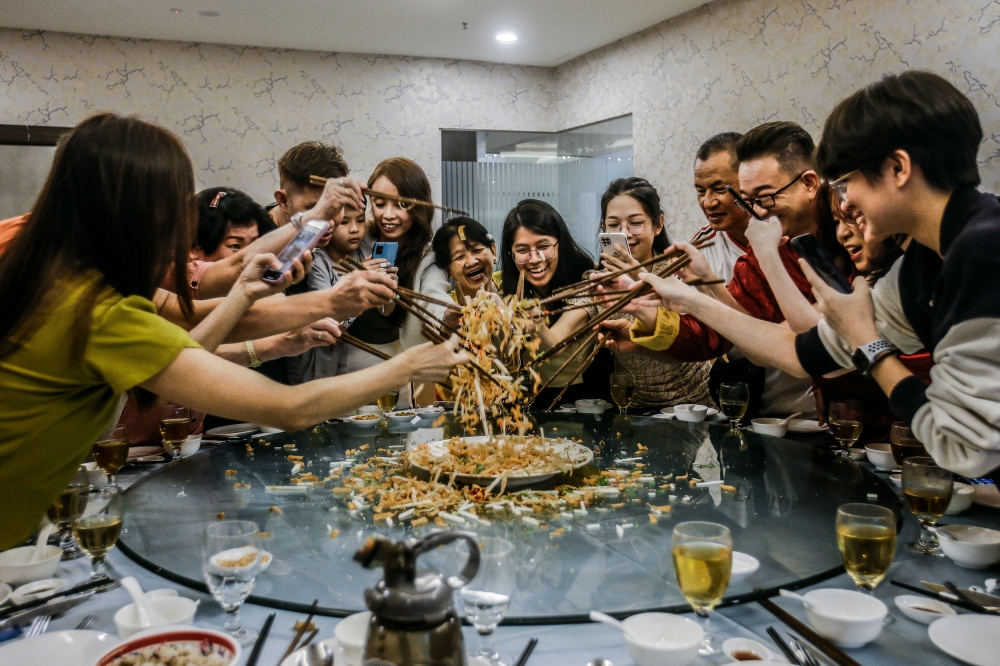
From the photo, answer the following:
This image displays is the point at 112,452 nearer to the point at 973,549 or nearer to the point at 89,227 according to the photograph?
the point at 89,227

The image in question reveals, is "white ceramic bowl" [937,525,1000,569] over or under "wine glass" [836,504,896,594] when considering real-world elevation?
under

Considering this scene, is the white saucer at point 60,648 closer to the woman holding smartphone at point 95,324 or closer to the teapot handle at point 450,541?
the woman holding smartphone at point 95,324

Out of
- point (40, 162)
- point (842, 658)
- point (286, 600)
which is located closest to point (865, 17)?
point (842, 658)

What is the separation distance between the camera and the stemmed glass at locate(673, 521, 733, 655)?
1217 millimetres

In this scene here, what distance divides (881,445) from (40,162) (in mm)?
6859

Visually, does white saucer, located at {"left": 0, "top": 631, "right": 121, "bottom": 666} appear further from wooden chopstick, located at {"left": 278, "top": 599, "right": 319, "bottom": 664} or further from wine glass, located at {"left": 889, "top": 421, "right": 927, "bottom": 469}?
wine glass, located at {"left": 889, "top": 421, "right": 927, "bottom": 469}

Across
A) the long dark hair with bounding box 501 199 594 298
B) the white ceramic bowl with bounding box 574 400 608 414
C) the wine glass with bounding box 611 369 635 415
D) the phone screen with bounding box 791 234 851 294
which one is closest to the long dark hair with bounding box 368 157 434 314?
the long dark hair with bounding box 501 199 594 298

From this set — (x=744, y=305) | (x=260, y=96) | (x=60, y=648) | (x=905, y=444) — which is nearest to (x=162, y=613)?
(x=60, y=648)

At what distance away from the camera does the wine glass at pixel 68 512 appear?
153 cm

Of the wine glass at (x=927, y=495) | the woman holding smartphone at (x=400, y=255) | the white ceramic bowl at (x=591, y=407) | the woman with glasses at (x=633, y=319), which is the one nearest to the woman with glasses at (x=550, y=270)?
the woman with glasses at (x=633, y=319)

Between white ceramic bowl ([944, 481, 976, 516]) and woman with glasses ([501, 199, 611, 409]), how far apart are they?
1.81 meters

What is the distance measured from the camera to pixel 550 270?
3686 millimetres

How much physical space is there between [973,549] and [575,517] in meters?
0.86

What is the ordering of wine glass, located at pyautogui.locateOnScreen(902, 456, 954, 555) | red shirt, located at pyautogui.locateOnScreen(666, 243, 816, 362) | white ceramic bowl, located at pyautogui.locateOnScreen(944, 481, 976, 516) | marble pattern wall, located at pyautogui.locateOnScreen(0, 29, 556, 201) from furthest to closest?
1. marble pattern wall, located at pyautogui.locateOnScreen(0, 29, 556, 201)
2. red shirt, located at pyautogui.locateOnScreen(666, 243, 816, 362)
3. white ceramic bowl, located at pyautogui.locateOnScreen(944, 481, 976, 516)
4. wine glass, located at pyautogui.locateOnScreen(902, 456, 954, 555)
